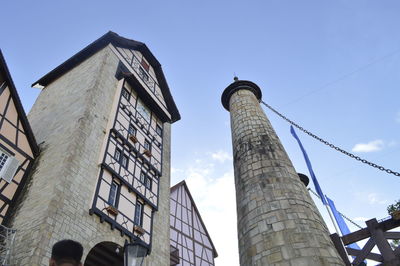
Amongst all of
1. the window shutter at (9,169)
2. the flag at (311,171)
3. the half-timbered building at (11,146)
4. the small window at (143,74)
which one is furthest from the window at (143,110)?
the flag at (311,171)

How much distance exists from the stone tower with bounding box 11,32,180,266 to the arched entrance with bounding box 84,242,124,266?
0.12 feet

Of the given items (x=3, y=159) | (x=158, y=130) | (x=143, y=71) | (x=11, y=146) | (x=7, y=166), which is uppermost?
(x=143, y=71)

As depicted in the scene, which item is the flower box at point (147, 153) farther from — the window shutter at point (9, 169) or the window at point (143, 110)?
the window shutter at point (9, 169)

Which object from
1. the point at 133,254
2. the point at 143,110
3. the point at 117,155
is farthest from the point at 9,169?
the point at 143,110

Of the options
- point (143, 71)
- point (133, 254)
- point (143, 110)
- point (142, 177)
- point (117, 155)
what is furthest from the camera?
point (143, 71)

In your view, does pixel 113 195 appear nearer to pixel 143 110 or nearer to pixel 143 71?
pixel 143 110

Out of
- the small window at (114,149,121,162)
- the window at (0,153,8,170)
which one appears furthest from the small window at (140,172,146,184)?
the window at (0,153,8,170)

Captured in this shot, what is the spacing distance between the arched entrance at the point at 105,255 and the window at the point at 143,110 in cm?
810

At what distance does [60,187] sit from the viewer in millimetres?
10750

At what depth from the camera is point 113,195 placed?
1309 centimetres

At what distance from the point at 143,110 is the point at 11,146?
815cm

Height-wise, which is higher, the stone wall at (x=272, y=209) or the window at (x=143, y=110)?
the window at (x=143, y=110)

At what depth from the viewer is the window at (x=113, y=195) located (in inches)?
501

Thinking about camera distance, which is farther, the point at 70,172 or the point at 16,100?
the point at 16,100
